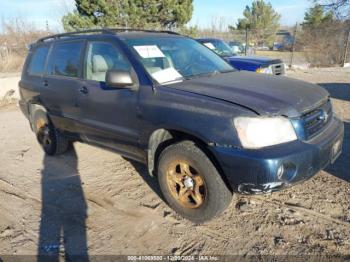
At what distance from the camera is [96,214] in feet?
11.4

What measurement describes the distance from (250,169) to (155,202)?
1417mm

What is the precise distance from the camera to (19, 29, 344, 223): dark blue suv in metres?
2.67

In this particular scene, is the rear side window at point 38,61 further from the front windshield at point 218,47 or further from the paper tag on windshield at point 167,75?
the front windshield at point 218,47

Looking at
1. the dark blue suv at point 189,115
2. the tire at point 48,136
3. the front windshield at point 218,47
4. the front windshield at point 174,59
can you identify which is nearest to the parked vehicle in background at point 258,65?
the front windshield at point 218,47

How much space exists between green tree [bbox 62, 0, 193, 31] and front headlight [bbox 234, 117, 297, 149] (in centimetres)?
1570

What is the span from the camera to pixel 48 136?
5.15m

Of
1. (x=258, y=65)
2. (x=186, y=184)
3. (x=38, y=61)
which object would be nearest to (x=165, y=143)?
(x=186, y=184)

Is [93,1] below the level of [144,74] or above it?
above

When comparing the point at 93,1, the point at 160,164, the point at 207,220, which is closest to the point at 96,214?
the point at 160,164

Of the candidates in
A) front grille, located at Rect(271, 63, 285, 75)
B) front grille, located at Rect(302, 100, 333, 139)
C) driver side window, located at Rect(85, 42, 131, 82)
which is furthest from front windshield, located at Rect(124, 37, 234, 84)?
front grille, located at Rect(271, 63, 285, 75)

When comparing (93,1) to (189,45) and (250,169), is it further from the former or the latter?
(250,169)

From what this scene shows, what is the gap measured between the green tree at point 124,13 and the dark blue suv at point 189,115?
1315 centimetres

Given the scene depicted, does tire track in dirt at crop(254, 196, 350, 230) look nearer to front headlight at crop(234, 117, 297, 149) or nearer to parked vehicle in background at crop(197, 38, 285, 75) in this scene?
front headlight at crop(234, 117, 297, 149)

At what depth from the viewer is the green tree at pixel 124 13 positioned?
16.8 m
